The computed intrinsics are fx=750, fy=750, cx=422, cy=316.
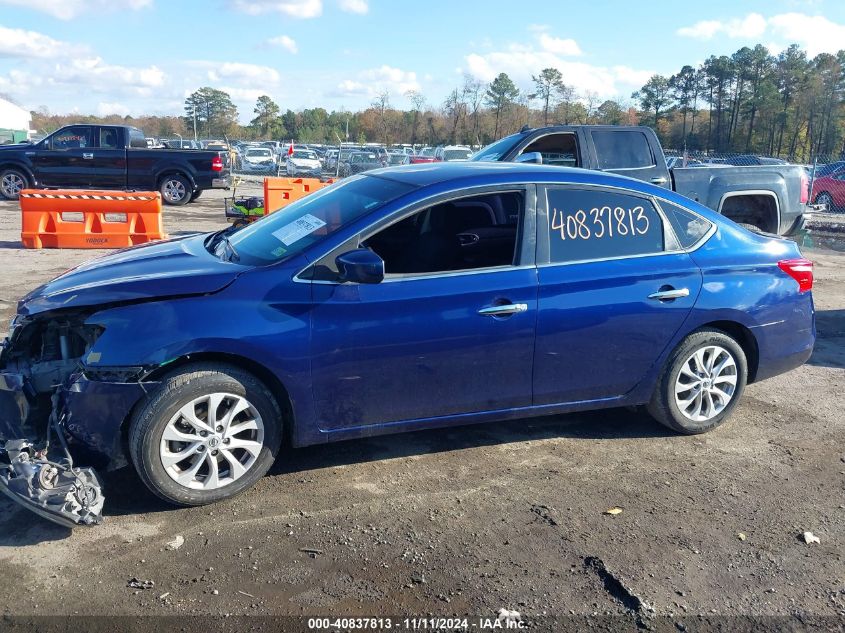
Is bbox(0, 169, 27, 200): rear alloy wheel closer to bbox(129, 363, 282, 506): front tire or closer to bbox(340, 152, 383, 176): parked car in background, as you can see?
bbox(340, 152, 383, 176): parked car in background

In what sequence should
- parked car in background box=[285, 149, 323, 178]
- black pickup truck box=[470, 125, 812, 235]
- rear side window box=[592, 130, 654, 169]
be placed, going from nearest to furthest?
black pickup truck box=[470, 125, 812, 235] → rear side window box=[592, 130, 654, 169] → parked car in background box=[285, 149, 323, 178]

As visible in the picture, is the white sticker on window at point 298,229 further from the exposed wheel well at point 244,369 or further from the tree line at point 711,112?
the tree line at point 711,112

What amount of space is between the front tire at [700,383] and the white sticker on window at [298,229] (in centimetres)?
238

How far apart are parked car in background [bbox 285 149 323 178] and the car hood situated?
91.0ft

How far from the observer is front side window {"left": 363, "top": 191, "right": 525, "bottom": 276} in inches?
169

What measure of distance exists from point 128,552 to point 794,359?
438 centimetres

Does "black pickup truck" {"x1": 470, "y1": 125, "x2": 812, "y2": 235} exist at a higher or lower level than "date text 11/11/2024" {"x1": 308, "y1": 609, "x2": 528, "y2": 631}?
higher

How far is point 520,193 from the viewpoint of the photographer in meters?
4.50

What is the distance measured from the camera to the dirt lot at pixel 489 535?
3180mm

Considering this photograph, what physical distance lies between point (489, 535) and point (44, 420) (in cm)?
239

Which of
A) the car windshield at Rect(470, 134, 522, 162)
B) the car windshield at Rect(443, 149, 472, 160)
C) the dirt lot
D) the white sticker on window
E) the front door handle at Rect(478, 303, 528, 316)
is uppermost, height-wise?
the car windshield at Rect(443, 149, 472, 160)

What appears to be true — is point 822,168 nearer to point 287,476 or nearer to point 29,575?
point 287,476

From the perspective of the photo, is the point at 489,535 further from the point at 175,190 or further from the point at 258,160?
the point at 258,160

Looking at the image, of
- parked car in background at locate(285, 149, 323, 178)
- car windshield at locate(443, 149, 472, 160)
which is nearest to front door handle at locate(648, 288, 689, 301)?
car windshield at locate(443, 149, 472, 160)
